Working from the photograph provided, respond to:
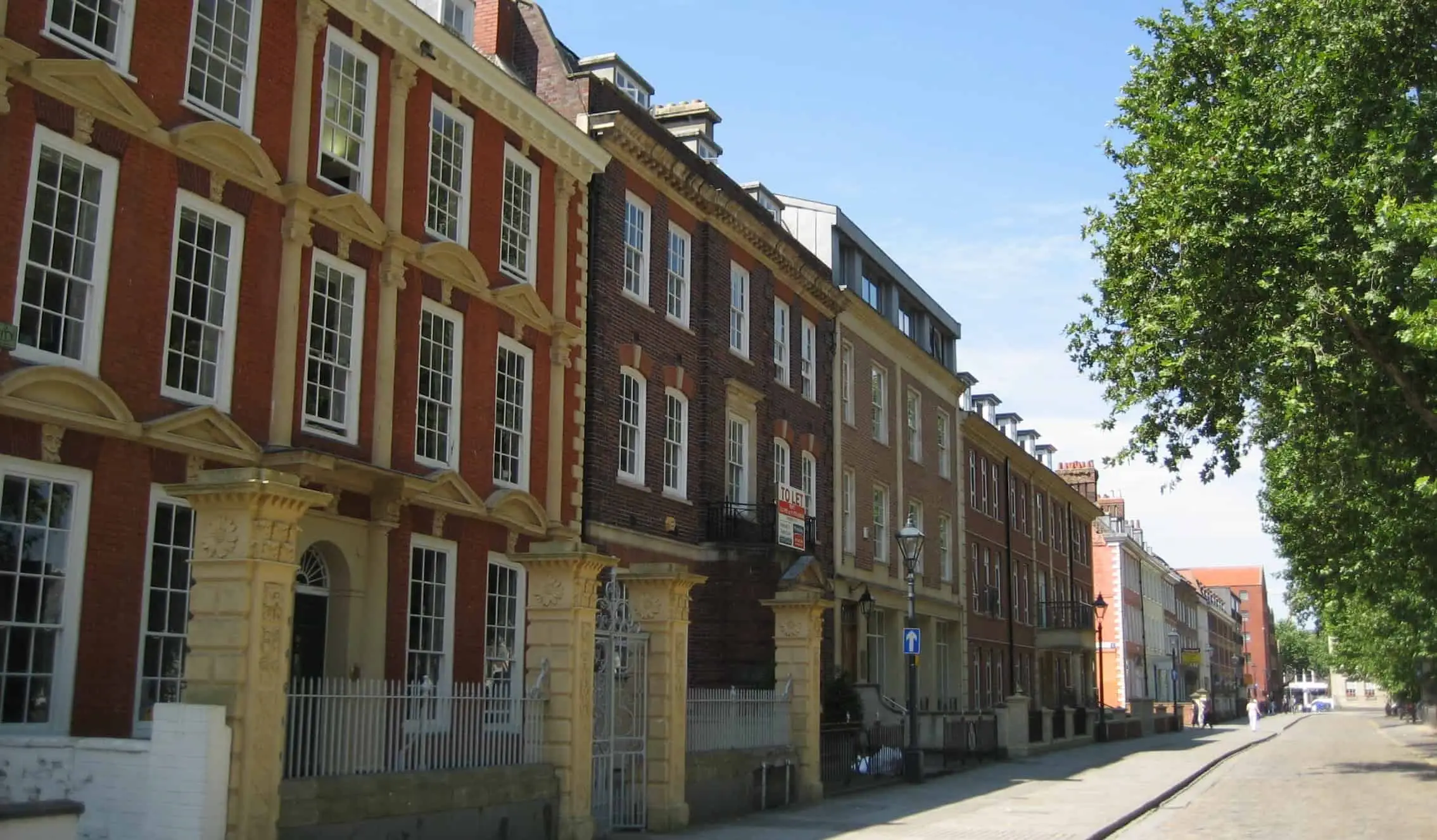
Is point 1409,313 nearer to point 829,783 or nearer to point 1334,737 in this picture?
point 829,783

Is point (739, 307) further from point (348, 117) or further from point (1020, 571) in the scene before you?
point (1020, 571)

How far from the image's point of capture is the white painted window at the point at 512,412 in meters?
19.5

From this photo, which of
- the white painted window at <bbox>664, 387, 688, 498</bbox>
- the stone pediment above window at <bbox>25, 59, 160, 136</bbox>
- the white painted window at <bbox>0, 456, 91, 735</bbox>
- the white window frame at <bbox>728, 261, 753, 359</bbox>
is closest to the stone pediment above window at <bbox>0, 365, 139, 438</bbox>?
the white painted window at <bbox>0, 456, 91, 735</bbox>

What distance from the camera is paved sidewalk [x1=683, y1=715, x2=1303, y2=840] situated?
16.7 meters

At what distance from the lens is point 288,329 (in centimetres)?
1550

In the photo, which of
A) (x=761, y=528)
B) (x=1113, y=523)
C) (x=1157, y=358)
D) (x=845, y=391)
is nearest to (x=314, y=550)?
(x=761, y=528)

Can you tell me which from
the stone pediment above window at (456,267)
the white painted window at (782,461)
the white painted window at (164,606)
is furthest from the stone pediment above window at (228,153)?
the white painted window at (782,461)

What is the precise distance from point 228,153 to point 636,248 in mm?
9749

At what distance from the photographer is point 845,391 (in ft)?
110

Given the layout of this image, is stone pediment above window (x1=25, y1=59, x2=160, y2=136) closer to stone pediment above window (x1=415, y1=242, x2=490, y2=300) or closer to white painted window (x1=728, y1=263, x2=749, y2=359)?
stone pediment above window (x1=415, y1=242, x2=490, y2=300)

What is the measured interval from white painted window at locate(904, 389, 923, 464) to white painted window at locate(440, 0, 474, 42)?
20557 mm

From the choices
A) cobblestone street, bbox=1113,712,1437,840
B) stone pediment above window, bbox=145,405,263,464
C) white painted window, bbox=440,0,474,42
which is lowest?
cobblestone street, bbox=1113,712,1437,840

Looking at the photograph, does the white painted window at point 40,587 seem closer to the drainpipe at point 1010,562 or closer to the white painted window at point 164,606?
the white painted window at point 164,606

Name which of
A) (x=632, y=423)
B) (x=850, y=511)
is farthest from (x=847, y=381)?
(x=632, y=423)
